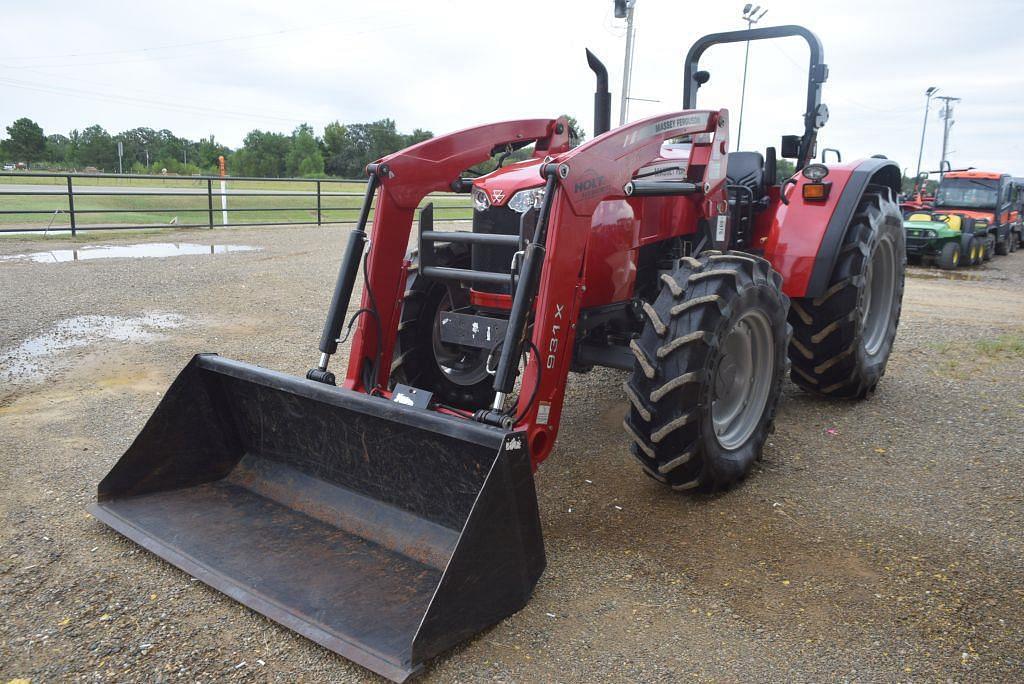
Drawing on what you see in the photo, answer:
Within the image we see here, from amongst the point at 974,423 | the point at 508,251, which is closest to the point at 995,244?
the point at 974,423

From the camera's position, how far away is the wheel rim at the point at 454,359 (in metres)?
4.18

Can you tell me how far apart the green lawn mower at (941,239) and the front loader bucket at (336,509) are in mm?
15052

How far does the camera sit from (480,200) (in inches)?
155

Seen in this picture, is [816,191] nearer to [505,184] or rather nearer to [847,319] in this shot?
[847,319]

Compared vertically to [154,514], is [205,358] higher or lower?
higher

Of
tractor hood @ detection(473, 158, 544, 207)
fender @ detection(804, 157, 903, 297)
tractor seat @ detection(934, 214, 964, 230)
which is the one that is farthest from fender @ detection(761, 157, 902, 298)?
tractor seat @ detection(934, 214, 964, 230)

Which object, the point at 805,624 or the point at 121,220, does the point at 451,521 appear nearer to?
the point at 805,624

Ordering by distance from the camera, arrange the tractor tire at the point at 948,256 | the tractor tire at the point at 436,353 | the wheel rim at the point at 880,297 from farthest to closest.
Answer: the tractor tire at the point at 948,256 → the wheel rim at the point at 880,297 → the tractor tire at the point at 436,353

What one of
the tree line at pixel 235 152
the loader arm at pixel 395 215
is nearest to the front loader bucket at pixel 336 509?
the loader arm at pixel 395 215

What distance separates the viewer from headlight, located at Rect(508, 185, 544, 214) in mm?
3746

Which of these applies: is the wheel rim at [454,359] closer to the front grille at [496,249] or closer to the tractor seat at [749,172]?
the front grille at [496,249]

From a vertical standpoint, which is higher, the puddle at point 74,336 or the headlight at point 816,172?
the headlight at point 816,172

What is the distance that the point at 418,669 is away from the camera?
2.42 meters

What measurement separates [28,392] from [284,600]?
11.2ft
